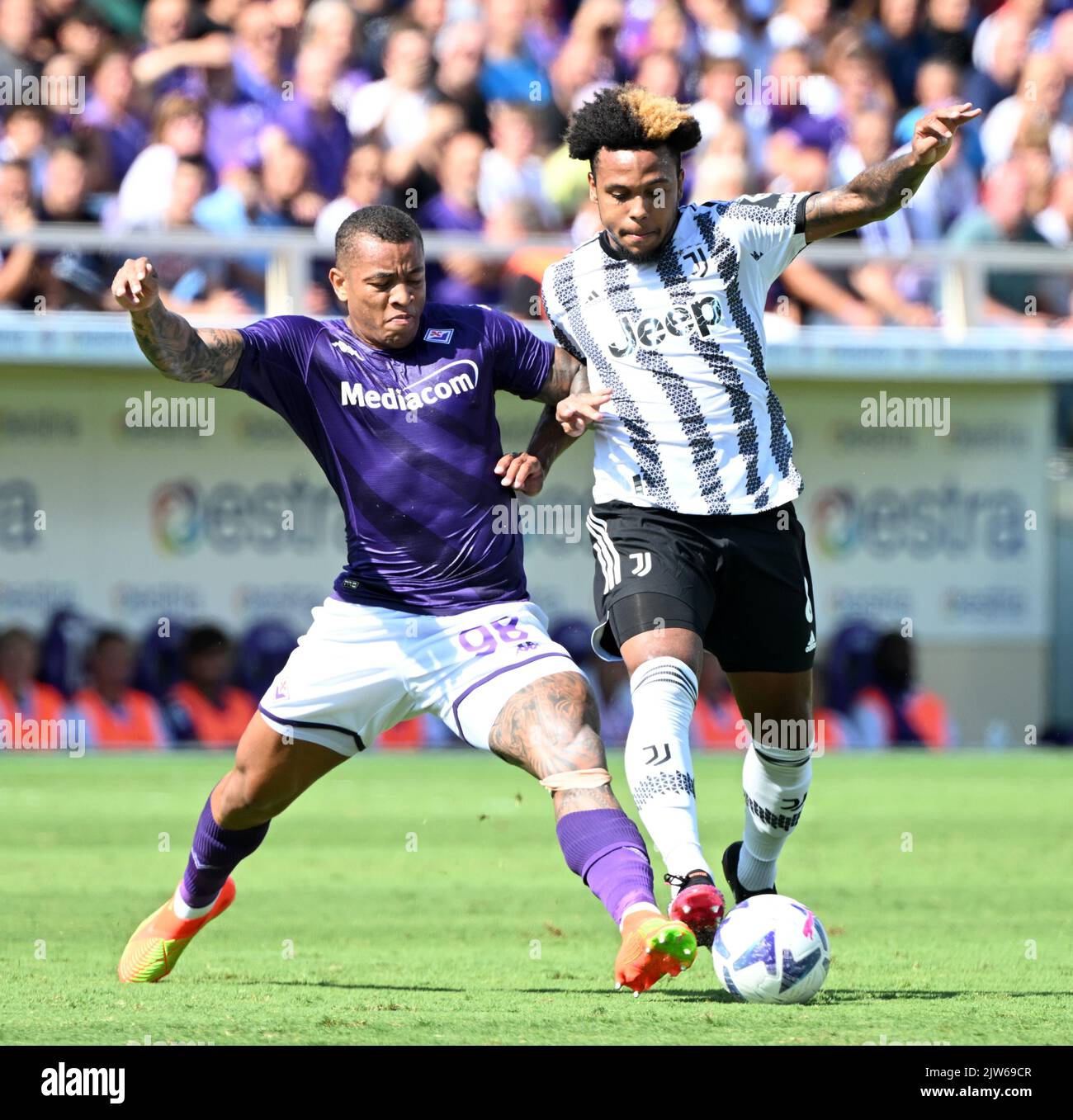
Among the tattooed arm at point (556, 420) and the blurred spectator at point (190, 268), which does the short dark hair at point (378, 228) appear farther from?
the blurred spectator at point (190, 268)

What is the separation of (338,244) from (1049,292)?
492 inches

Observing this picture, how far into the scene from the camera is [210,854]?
650cm

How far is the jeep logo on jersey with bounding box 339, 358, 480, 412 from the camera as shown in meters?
6.25

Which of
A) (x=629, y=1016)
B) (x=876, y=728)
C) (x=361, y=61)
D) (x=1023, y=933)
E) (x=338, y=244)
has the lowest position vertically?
(x=876, y=728)

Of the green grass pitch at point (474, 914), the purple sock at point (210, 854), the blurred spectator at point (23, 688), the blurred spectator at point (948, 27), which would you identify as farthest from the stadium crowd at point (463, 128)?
the purple sock at point (210, 854)

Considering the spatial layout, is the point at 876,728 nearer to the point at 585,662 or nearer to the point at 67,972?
the point at 585,662

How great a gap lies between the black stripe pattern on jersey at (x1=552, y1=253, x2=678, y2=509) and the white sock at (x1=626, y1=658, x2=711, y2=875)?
669mm

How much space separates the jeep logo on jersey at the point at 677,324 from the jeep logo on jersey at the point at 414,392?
0.59m

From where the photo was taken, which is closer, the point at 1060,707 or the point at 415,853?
the point at 415,853

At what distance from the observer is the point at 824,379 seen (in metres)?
17.0

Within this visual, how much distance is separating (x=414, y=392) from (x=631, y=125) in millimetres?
1093

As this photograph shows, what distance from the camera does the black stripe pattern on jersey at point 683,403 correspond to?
6.38 metres
